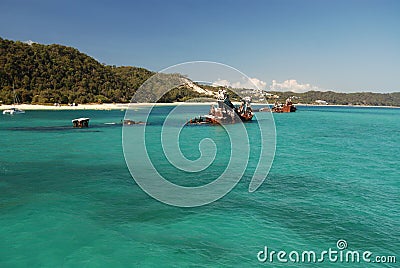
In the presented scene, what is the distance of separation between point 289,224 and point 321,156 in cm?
2299

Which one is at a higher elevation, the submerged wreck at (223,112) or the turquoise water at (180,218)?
the submerged wreck at (223,112)

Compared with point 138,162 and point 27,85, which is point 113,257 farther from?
point 27,85

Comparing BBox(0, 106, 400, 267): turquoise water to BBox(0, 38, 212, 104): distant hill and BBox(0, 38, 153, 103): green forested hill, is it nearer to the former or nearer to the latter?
BBox(0, 38, 212, 104): distant hill

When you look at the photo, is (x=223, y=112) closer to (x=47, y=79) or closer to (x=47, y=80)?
(x=47, y=80)

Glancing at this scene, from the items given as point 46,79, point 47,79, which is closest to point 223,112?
point 46,79

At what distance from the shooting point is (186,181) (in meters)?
22.7

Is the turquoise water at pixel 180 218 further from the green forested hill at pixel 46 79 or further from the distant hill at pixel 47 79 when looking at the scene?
the green forested hill at pixel 46 79

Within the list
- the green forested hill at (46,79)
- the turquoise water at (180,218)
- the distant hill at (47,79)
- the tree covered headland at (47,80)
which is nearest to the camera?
the turquoise water at (180,218)

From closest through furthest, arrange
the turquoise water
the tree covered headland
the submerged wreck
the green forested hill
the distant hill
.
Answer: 1. the turquoise water
2. the submerged wreck
3. the tree covered headland
4. the distant hill
5. the green forested hill

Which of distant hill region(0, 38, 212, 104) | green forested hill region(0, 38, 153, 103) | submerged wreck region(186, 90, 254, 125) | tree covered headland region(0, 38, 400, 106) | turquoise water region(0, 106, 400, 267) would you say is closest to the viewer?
turquoise water region(0, 106, 400, 267)

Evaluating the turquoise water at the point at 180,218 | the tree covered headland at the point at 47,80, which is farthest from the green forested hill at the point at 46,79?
the turquoise water at the point at 180,218

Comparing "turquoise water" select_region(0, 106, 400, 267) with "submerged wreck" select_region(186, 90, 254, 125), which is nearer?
"turquoise water" select_region(0, 106, 400, 267)

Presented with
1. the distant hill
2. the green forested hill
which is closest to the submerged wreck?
the distant hill

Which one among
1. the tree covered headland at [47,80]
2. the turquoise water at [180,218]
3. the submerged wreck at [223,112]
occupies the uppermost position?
the tree covered headland at [47,80]
